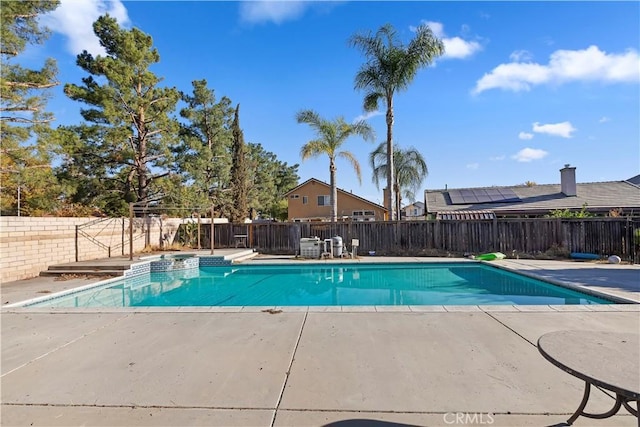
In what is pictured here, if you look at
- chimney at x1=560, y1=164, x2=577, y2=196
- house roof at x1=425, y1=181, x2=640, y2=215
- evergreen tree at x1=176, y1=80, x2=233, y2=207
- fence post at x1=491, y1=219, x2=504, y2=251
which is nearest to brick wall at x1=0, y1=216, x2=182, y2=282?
evergreen tree at x1=176, y1=80, x2=233, y2=207

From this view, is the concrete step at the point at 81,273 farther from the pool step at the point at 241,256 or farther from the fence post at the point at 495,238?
the fence post at the point at 495,238

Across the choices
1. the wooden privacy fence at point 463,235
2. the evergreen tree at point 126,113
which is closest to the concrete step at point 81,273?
the evergreen tree at point 126,113

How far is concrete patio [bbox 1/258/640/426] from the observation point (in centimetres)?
231

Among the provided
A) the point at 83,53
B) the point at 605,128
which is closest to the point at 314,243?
the point at 605,128

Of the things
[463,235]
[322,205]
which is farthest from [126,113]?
[322,205]

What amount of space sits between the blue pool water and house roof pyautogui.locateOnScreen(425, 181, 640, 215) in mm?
8554

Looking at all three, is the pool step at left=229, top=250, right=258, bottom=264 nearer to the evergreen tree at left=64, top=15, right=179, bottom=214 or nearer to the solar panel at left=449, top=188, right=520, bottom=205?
the evergreen tree at left=64, top=15, right=179, bottom=214

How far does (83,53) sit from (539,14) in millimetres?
16238

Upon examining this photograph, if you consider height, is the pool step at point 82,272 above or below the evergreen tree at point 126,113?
below

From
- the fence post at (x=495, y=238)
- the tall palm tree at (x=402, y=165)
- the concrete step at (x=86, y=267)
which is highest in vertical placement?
the tall palm tree at (x=402, y=165)

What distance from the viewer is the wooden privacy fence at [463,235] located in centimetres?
1152

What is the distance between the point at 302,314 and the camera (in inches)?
189

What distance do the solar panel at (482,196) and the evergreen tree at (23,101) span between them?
19273 millimetres

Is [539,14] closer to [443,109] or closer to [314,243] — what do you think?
[443,109]
